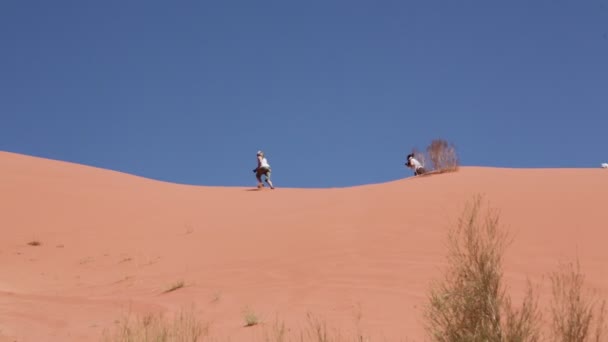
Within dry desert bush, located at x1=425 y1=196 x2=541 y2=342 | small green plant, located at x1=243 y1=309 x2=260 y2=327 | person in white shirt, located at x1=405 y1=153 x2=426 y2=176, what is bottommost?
dry desert bush, located at x1=425 y1=196 x2=541 y2=342

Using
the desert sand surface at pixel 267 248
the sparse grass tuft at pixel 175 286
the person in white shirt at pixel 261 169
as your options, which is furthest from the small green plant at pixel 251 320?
the person in white shirt at pixel 261 169

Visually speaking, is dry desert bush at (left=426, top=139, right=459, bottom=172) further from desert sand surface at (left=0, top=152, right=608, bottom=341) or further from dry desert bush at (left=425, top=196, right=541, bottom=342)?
dry desert bush at (left=425, top=196, right=541, bottom=342)

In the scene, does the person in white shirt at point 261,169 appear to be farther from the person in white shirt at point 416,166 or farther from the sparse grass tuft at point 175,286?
the sparse grass tuft at point 175,286

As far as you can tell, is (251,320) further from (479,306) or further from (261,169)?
(261,169)

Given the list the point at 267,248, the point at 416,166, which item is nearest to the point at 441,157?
the point at 416,166

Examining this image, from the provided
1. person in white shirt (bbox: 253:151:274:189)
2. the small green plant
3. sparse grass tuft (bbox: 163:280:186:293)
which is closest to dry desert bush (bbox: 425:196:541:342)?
the small green plant

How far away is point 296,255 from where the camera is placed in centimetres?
1031

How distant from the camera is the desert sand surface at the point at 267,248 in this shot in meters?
6.87

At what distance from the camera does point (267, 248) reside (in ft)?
36.8

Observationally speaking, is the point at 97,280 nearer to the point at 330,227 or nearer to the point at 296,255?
the point at 296,255

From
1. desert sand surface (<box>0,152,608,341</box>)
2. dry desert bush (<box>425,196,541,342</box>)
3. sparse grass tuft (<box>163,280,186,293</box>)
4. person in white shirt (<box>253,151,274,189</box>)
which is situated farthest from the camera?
person in white shirt (<box>253,151,274,189</box>)

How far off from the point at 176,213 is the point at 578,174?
10614 millimetres

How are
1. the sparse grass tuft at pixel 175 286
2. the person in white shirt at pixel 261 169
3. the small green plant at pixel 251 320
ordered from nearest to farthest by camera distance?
the small green plant at pixel 251 320, the sparse grass tuft at pixel 175 286, the person in white shirt at pixel 261 169

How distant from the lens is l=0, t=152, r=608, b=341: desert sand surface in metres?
6.87
